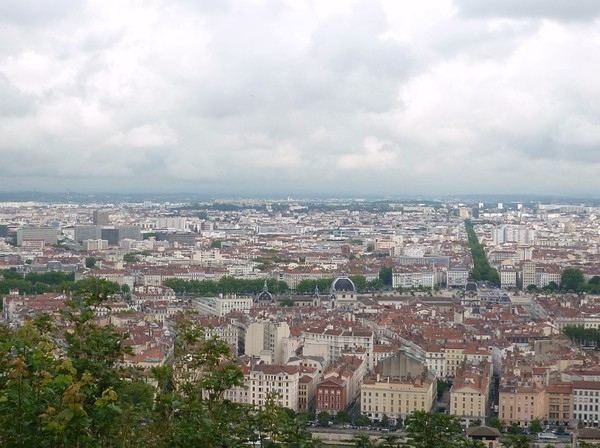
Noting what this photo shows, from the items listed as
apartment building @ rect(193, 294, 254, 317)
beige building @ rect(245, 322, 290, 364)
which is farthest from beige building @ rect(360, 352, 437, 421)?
apartment building @ rect(193, 294, 254, 317)

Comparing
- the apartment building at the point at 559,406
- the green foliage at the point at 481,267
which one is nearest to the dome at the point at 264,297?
the green foliage at the point at 481,267

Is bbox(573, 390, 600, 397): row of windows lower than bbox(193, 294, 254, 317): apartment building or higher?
higher

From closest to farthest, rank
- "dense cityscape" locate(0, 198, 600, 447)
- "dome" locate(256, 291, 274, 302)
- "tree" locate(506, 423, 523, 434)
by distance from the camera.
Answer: "dense cityscape" locate(0, 198, 600, 447) < "tree" locate(506, 423, 523, 434) < "dome" locate(256, 291, 274, 302)

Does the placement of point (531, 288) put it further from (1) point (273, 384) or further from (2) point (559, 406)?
(1) point (273, 384)

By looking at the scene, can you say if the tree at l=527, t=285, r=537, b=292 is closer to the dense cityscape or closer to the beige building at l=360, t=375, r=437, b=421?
the dense cityscape

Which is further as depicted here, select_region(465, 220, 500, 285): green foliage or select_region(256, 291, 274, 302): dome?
select_region(465, 220, 500, 285): green foliage
